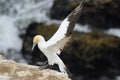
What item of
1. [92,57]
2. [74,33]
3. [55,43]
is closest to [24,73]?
[55,43]

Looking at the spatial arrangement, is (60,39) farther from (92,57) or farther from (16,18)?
(16,18)

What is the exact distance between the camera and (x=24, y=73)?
24.1 ft

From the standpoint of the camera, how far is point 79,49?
15.8 meters

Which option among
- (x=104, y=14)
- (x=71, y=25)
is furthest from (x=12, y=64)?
(x=104, y=14)

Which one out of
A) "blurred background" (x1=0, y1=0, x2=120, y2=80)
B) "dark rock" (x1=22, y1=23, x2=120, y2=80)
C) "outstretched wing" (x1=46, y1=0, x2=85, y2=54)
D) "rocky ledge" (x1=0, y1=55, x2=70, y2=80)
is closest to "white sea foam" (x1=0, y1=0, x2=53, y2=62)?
"blurred background" (x1=0, y1=0, x2=120, y2=80)

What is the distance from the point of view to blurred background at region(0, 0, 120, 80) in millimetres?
15875

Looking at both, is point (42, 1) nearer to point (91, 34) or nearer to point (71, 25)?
point (91, 34)

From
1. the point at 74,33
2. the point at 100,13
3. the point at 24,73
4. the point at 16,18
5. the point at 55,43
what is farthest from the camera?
the point at 16,18

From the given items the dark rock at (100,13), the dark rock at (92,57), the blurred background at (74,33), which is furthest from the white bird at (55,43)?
the dark rock at (100,13)

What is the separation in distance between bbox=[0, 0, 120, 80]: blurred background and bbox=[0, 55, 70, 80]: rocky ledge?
25.3 feet

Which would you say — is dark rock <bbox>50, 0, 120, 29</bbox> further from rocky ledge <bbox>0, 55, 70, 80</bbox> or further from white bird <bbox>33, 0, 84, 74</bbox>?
rocky ledge <bbox>0, 55, 70, 80</bbox>

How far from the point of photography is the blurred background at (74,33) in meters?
15.9

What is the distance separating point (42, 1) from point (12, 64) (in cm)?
1204

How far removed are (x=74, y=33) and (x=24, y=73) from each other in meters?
9.23
